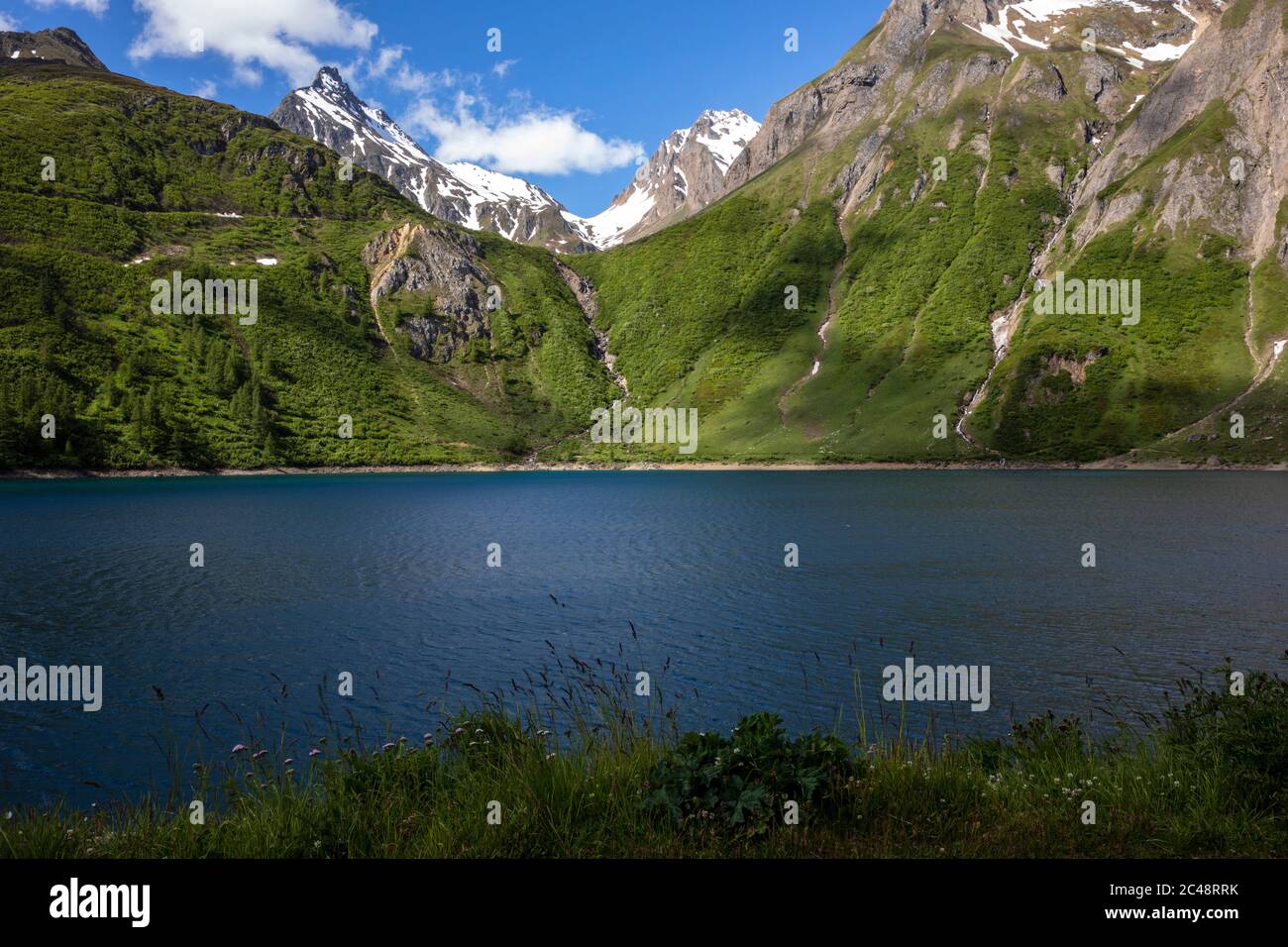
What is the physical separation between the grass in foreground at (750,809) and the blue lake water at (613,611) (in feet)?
30.6

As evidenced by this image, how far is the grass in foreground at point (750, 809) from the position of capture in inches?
340

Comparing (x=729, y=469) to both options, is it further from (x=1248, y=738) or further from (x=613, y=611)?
(x=1248, y=738)

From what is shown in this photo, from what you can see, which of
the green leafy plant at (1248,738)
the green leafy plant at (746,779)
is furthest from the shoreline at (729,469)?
the green leafy plant at (746,779)

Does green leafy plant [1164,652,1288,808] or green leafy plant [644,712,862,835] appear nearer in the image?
green leafy plant [644,712,862,835]

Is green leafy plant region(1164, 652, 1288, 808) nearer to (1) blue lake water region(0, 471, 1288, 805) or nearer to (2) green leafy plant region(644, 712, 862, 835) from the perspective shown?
(2) green leafy plant region(644, 712, 862, 835)

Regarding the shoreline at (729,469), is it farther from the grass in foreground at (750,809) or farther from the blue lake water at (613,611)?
the grass in foreground at (750,809)

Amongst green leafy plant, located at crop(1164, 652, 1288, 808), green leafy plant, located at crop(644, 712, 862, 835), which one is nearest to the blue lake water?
green leafy plant, located at crop(1164, 652, 1288, 808)

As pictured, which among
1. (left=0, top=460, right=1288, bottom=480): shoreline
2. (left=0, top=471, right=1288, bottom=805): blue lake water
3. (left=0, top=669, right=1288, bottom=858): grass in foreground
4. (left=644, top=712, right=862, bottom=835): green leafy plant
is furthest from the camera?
(left=0, top=460, right=1288, bottom=480): shoreline

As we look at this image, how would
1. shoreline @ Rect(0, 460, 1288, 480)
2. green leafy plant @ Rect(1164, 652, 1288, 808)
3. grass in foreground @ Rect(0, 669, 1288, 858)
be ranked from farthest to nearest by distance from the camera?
1. shoreline @ Rect(0, 460, 1288, 480)
2. green leafy plant @ Rect(1164, 652, 1288, 808)
3. grass in foreground @ Rect(0, 669, 1288, 858)

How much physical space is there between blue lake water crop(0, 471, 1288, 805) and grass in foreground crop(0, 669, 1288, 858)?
9.32 meters

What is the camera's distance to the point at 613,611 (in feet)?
126

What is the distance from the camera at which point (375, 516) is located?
88688 millimetres

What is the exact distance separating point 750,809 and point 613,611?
2975 cm

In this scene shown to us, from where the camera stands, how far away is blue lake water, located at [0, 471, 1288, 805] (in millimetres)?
23469
